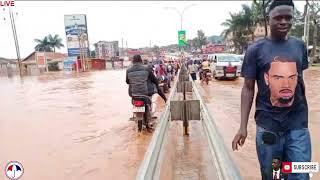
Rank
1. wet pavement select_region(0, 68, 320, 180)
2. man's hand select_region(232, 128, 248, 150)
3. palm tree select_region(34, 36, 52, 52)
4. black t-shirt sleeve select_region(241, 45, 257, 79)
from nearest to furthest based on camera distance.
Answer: black t-shirt sleeve select_region(241, 45, 257, 79)
man's hand select_region(232, 128, 248, 150)
wet pavement select_region(0, 68, 320, 180)
palm tree select_region(34, 36, 52, 52)

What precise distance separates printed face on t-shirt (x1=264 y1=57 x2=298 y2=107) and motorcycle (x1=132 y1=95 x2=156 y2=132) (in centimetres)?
583

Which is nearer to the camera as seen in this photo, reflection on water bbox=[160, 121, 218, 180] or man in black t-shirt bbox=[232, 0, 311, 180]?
man in black t-shirt bbox=[232, 0, 311, 180]

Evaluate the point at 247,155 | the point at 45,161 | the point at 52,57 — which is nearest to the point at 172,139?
the point at 247,155

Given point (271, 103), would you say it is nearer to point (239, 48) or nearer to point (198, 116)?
point (198, 116)

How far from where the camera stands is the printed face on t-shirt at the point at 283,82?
312 centimetres

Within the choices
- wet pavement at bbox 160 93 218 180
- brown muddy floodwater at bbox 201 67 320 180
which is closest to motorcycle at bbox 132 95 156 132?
wet pavement at bbox 160 93 218 180

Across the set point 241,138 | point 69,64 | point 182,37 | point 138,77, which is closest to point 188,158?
point 138,77

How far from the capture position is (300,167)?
3.06 metres

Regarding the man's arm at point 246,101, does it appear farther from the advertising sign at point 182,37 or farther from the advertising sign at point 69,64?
the advertising sign at point 69,64

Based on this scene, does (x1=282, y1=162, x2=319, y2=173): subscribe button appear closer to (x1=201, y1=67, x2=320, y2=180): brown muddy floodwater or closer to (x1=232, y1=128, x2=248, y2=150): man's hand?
(x1=232, y1=128, x2=248, y2=150): man's hand

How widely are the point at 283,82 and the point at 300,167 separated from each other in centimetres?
64

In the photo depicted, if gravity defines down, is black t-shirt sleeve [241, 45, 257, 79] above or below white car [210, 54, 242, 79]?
above

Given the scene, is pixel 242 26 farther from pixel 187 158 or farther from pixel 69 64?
pixel 187 158

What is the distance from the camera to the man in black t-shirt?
3145 mm
